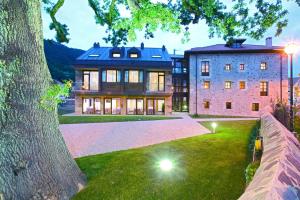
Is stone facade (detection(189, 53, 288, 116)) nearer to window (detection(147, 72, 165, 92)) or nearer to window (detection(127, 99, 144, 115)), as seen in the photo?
window (detection(147, 72, 165, 92))

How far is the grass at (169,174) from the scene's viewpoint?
16.0 feet

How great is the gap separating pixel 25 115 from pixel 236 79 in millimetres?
28540

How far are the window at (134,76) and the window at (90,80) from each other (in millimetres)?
3731

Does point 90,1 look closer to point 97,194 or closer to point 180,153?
point 97,194

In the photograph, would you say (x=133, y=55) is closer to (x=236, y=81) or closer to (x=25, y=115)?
(x=236, y=81)

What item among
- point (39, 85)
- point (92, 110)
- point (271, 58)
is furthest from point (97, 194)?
point (271, 58)

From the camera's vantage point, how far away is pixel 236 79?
96.7ft

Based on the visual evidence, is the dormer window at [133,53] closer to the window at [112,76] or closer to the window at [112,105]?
the window at [112,76]

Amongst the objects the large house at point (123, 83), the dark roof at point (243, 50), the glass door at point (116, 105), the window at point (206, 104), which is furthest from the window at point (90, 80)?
the window at point (206, 104)

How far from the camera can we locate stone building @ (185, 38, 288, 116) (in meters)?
28.7

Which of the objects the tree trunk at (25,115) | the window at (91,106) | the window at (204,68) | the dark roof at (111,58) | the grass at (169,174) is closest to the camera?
the tree trunk at (25,115)

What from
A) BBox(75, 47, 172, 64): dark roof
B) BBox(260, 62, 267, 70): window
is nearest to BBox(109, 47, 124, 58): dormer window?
BBox(75, 47, 172, 64): dark roof

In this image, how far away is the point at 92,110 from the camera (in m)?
28.6

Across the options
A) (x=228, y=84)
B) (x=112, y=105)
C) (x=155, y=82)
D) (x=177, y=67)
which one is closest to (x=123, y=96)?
(x=112, y=105)
